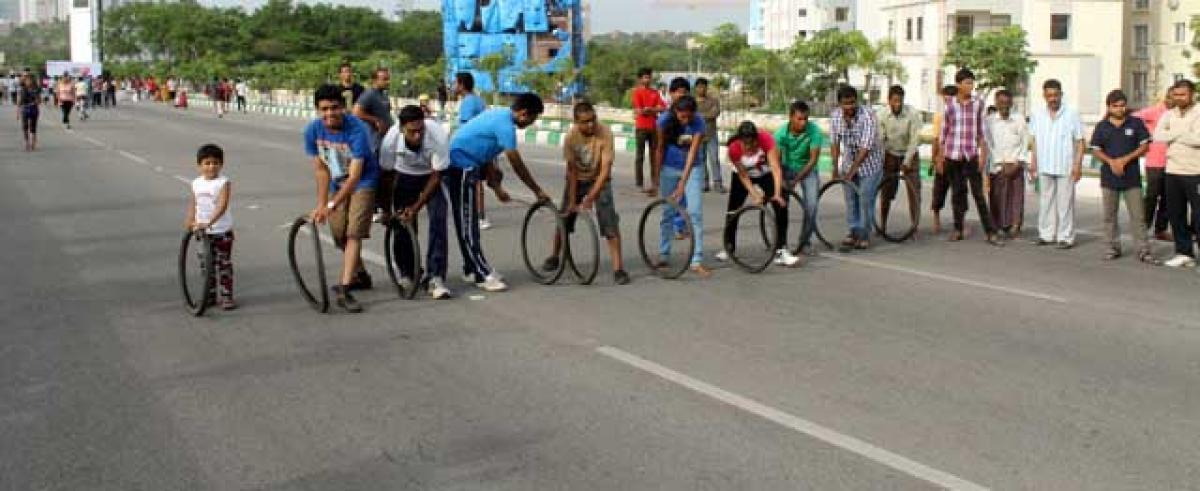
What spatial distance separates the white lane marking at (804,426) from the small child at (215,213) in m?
3.31

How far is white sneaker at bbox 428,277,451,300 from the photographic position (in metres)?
10.7

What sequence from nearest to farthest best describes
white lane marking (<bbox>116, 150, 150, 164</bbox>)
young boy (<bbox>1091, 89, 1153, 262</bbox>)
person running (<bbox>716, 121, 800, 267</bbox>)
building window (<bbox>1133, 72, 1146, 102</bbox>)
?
person running (<bbox>716, 121, 800, 267</bbox>), young boy (<bbox>1091, 89, 1153, 262</bbox>), white lane marking (<bbox>116, 150, 150, 164</bbox>), building window (<bbox>1133, 72, 1146, 102</bbox>)

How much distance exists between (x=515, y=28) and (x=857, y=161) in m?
111

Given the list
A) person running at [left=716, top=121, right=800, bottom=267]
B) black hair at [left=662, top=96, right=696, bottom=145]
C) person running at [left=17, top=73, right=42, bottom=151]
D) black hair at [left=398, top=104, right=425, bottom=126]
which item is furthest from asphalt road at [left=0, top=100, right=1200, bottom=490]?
person running at [left=17, top=73, right=42, bottom=151]

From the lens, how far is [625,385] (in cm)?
783

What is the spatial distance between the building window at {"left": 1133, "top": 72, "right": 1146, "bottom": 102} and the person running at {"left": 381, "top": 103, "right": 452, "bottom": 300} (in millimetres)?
70561

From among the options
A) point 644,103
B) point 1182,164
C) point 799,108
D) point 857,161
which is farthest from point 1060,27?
point 799,108

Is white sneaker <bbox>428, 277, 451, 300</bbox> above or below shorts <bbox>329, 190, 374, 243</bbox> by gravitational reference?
below

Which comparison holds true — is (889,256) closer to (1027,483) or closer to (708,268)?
(708,268)

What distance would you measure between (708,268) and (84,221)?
8.70 metres

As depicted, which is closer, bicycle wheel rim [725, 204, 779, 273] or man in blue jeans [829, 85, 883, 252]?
bicycle wheel rim [725, 204, 779, 273]

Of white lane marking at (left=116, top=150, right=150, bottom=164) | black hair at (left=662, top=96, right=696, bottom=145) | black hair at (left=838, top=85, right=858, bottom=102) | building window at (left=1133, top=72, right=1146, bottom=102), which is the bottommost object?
white lane marking at (left=116, top=150, right=150, bottom=164)

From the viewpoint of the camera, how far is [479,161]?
10938 millimetres

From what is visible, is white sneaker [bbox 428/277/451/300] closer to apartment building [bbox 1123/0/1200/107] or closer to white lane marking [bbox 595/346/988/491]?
white lane marking [bbox 595/346/988/491]
